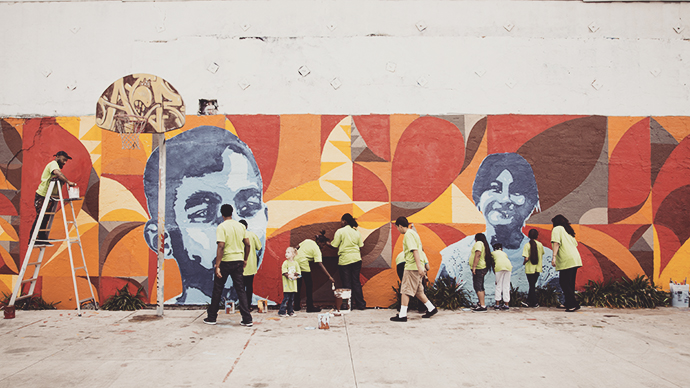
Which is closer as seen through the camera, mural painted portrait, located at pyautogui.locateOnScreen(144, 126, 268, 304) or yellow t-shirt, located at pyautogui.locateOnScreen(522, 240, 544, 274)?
yellow t-shirt, located at pyautogui.locateOnScreen(522, 240, 544, 274)

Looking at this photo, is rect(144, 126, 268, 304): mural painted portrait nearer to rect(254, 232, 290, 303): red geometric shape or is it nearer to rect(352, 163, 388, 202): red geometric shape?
rect(254, 232, 290, 303): red geometric shape

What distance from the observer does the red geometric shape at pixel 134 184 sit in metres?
8.60

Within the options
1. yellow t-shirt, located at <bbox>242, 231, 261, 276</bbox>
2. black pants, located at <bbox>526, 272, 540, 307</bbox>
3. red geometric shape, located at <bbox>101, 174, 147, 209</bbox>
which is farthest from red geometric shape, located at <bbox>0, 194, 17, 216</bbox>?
black pants, located at <bbox>526, 272, 540, 307</bbox>

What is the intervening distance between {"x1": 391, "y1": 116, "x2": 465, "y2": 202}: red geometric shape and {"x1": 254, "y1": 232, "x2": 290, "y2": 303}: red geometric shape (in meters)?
2.54

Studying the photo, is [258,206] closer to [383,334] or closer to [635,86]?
[383,334]

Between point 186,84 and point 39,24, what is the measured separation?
3.45 meters

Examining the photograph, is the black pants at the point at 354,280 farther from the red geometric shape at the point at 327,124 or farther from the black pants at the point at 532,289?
the black pants at the point at 532,289

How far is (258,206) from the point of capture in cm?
862

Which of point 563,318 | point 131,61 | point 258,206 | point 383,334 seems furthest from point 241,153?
point 563,318

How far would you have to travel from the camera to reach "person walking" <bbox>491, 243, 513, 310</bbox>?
8141 millimetres

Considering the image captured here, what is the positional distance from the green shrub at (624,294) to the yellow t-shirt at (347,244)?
471cm

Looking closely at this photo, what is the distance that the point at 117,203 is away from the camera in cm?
858

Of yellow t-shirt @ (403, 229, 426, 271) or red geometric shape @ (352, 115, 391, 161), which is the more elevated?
red geometric shape @ (352, 115, 391, 161)

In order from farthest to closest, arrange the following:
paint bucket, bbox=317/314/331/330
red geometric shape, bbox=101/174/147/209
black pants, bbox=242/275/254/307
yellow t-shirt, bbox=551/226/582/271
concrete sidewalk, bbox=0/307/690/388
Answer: red geometric shape, bbox=101/174/147/209 → yellow t-shirt, bbox=551/226/582/271 → black pants, bbox=242/275/254/307 → paint bucket, bbox=317/314/331/330 → concrete sidewalk, bbox=0/307/690/388
